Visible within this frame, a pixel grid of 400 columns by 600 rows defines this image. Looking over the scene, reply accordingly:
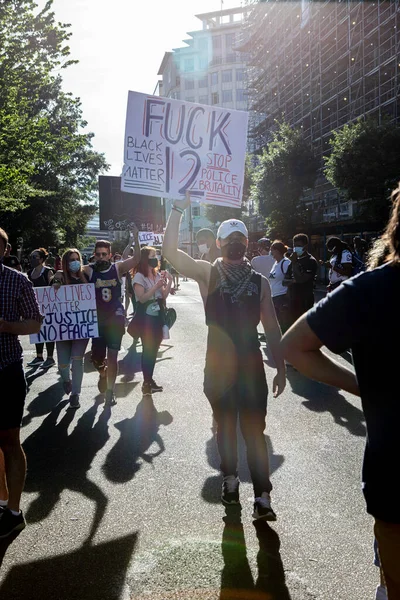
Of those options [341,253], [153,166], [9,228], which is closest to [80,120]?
[9,228]

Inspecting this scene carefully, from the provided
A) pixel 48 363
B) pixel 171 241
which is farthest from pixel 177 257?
pixel 48 363

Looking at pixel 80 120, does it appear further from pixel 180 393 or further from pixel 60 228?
pixel 180 393

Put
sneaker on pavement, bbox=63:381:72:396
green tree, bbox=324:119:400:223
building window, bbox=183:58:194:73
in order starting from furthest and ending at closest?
building window, bbox=183:58:194:73
green tree, bbox=324:119:400:223
sneaker on pavement, bbox=63:381:72:396

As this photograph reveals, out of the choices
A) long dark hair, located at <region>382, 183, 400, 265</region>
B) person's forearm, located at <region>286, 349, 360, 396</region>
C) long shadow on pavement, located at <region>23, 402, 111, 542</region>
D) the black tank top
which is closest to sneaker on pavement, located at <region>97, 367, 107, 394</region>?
long shadow on pavement, located at <region>23, 402, 111, 542</region>

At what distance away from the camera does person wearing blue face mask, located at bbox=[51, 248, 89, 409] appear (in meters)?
7.38

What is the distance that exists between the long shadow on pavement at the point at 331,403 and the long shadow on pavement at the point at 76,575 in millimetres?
3034

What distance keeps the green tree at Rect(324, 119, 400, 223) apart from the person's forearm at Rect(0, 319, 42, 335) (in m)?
26.3

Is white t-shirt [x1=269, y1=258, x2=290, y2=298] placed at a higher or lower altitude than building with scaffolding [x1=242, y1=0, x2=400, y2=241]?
lower

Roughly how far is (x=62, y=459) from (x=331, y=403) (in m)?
3.26

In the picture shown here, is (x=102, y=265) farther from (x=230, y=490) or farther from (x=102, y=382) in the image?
(x=230, y=490)

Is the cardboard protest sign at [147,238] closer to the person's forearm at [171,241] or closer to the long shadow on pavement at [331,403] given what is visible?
the long shadow on pavement at [331,403]

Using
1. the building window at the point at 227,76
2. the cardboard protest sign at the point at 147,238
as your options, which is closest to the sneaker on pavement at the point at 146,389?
the cardboard protest sign at the point at 147,238

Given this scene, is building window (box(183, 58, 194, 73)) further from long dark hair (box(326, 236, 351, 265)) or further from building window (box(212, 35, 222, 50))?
long dark hair (box(326, 236, 351, 265))

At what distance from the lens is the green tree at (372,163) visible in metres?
29.2
